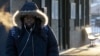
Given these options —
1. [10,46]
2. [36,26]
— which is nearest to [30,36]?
[36,26]

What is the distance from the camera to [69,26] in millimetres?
19531

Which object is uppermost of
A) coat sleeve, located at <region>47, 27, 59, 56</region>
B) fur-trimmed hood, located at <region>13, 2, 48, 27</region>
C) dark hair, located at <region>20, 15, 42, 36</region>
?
A: fur-trimmed hood, located at <region>13, 2, 48, 27</region>

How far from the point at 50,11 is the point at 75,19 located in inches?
244

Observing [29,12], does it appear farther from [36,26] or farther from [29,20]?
[36,26]

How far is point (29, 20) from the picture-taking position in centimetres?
520

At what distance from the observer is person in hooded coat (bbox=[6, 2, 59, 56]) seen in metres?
5.19

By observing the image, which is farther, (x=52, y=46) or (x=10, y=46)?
(x=52, y=46)

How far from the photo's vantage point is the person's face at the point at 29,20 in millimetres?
5205

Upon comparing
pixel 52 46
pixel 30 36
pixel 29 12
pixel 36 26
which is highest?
pixel 29 12

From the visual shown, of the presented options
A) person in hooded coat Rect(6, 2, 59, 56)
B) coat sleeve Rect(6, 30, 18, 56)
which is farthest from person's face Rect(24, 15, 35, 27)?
coat sleeve Rect(6, 30, 18, 56)

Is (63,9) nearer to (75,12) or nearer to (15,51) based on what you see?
(75,12)

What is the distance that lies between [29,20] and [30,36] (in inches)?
7.5

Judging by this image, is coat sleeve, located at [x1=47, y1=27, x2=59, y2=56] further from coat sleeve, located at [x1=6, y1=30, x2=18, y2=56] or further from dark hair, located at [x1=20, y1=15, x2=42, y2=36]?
coat sleeve, located at [x1=6, y1=30, x2=18, y2=56]

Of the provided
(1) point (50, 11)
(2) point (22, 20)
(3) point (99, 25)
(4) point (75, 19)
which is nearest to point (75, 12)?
(4) point (75, 19)
